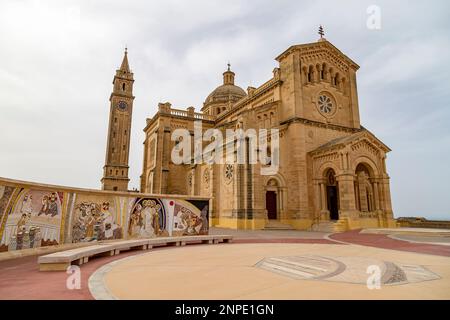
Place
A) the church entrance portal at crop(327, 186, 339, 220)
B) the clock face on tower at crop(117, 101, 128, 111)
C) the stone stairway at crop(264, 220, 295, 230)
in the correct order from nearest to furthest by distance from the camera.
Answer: the stone stairway at crop(264, 220, 295, 230) < the church entrance portal at crop(327, 186, 339, 220) < the clock face on tower at crop(117, 101, 128, 111)

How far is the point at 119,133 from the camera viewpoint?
52.1 metres

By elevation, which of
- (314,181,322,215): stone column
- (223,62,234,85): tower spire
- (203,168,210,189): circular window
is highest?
(223,62,234,85): tower spire

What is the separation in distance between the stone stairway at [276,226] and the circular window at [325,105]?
40.9ft

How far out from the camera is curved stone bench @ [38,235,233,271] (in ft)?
21.2

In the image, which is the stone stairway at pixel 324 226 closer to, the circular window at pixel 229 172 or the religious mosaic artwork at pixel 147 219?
the circular window at pixel 229 172

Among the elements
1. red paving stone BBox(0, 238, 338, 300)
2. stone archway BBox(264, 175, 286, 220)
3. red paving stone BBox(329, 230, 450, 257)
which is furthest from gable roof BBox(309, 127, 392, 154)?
red paving stone BBox(0, 238, 338, 300)

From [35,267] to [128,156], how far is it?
156 feet

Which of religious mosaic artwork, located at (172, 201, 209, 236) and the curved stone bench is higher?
religious mosaic artwork, located at (172, 201, 209, 236)

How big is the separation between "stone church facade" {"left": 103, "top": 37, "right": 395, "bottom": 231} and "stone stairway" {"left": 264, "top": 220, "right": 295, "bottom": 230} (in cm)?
22

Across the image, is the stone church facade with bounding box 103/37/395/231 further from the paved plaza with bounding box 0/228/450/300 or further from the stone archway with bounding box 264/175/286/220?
the paved plaza with bounding box 0/228/450/300

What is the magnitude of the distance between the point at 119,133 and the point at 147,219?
43.5m

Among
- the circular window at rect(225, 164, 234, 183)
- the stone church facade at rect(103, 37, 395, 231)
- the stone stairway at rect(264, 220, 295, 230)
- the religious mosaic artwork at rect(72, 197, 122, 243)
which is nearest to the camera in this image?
the religious mosaic artwork at rect(72, 197, 122, 243)

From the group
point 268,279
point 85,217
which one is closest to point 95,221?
point 85,217

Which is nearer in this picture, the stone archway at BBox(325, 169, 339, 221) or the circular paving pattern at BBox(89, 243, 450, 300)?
the circular paving pattern at BBox(89, 243, 450, 300)
